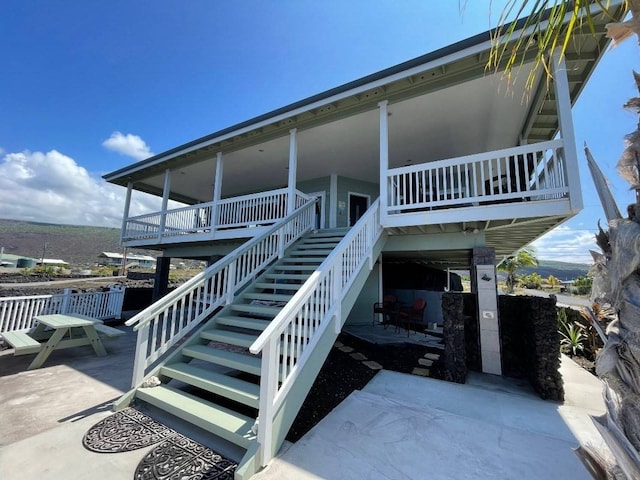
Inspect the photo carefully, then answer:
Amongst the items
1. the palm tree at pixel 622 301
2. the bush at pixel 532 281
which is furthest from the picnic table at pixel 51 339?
the bush at pixel 532 281

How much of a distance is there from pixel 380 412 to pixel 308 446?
1110 millimetres

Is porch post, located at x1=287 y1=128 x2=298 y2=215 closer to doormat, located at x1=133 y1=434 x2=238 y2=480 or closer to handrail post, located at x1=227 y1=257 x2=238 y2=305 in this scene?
handrail post, located at x1=227 y1=257 x2=238 y2=305

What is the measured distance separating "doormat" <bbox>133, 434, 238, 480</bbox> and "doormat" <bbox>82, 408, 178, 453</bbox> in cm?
20

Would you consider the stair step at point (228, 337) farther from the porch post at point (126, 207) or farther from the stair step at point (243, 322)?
the porch post at point (126, 207)

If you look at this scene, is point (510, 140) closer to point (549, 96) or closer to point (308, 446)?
point (549, 96)

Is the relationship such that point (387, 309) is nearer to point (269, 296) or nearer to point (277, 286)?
point (277, 286)

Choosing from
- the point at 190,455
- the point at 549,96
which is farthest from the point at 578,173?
the point at 190,455

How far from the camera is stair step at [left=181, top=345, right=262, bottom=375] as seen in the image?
3250 millimetres

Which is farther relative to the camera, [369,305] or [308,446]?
[369,305]

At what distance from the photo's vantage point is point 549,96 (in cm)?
514

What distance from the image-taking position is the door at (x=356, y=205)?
9734 millimetres

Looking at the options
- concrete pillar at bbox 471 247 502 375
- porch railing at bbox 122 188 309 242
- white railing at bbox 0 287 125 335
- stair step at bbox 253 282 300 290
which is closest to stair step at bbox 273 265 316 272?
stair step at bbox 253 282 300 290

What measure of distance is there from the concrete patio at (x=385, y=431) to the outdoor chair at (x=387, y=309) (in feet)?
11.9

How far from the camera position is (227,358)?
3492mm
